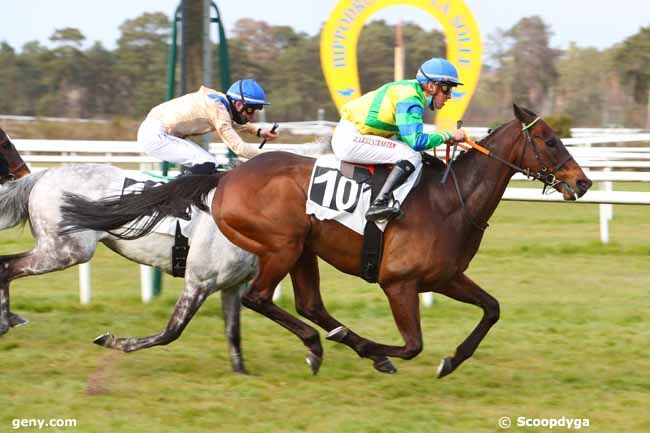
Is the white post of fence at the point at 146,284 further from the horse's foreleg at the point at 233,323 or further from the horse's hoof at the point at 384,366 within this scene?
the horse's hoof at the point at 384,366

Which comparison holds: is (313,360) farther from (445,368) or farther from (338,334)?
(445,368)

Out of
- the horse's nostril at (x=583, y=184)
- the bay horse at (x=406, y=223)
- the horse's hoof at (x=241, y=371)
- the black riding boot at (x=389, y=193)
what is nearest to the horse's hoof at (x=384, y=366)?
the bay horse at (x=406, y=223)

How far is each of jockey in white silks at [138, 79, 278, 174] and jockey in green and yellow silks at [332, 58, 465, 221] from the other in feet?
2.45

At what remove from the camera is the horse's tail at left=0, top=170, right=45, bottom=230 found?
6.18 m

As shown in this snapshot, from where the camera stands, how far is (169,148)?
621cm

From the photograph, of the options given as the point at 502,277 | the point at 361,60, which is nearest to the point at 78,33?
the point at 361,60

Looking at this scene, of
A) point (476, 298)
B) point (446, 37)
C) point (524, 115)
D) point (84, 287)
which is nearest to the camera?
point (524, 115)

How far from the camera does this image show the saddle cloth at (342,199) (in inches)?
210

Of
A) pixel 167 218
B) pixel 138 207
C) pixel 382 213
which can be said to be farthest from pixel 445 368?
pixel 138 207

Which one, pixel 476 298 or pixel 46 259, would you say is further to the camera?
pixel 46 259

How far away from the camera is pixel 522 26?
149 ft

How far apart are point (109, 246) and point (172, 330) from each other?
2.91 feet

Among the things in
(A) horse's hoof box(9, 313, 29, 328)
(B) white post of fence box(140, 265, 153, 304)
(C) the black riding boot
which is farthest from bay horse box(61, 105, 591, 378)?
(B) white post of fence box(140, 265, 153, 304)

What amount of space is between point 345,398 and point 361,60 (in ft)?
118
